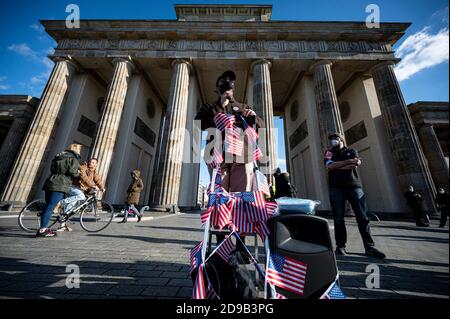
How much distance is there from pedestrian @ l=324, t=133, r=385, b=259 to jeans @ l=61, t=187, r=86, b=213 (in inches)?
214

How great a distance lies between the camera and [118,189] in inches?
474

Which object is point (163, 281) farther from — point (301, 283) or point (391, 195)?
point (391, 195)

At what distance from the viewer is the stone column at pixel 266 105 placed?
10.0 m

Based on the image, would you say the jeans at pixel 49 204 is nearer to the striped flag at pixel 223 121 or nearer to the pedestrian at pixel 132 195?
the pedestrian at pixel 132 195

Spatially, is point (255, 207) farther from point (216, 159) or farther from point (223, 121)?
point (223, 121)

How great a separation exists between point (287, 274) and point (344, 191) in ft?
9.14

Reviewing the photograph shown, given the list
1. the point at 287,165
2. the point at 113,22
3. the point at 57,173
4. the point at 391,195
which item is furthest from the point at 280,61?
the point at 57,173

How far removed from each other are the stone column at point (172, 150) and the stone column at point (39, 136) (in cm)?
712

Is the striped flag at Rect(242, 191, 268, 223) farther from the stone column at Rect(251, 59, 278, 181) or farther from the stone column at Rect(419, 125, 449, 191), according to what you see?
the stone column at Rect(419, 125, 449, 191)

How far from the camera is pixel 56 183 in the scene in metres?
3.53

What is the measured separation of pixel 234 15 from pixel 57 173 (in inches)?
778

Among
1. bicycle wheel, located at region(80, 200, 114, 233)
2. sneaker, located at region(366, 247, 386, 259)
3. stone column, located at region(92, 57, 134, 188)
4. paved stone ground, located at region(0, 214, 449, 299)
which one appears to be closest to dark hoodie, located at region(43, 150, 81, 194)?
paved stone ground, located at region(0, 214, 449, 299)

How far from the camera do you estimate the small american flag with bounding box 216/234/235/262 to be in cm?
125

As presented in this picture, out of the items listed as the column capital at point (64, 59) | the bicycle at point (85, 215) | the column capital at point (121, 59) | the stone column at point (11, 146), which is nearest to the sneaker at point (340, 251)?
the bicycle at point (85, 215)
